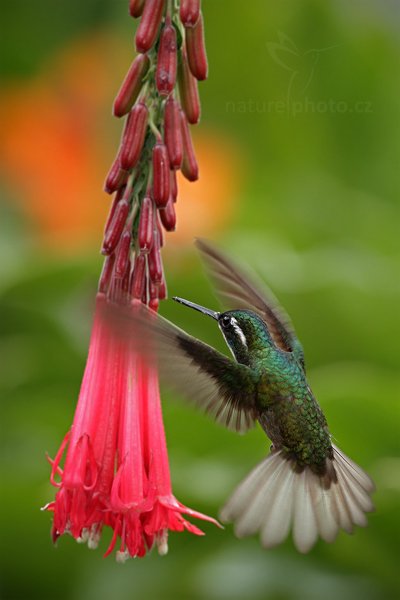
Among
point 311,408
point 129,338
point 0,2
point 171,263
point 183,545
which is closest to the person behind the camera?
point 129,338

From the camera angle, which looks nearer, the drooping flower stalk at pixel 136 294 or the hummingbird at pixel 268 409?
the drooping flower stalk at pixel 136 294

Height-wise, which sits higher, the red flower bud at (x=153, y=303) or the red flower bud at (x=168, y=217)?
the red flower bud at (x=168, y=217)

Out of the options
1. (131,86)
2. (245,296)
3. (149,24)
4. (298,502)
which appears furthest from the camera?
(245,296)

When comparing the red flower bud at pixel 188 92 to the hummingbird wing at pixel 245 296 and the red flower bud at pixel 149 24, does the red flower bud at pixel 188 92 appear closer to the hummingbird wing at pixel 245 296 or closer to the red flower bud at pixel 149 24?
the red flower bud at pixel 149 24

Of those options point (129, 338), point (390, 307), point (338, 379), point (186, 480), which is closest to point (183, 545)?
point (186, 480)

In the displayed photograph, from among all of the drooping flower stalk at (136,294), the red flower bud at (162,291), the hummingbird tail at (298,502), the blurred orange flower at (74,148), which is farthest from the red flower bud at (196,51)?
the blurred orange flower at (74,148)

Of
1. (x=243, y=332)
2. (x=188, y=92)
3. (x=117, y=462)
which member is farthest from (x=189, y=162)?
(x=117, y=462)

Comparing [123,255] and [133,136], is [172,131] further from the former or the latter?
[123,255]

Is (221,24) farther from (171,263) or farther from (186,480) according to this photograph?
(186,480)
